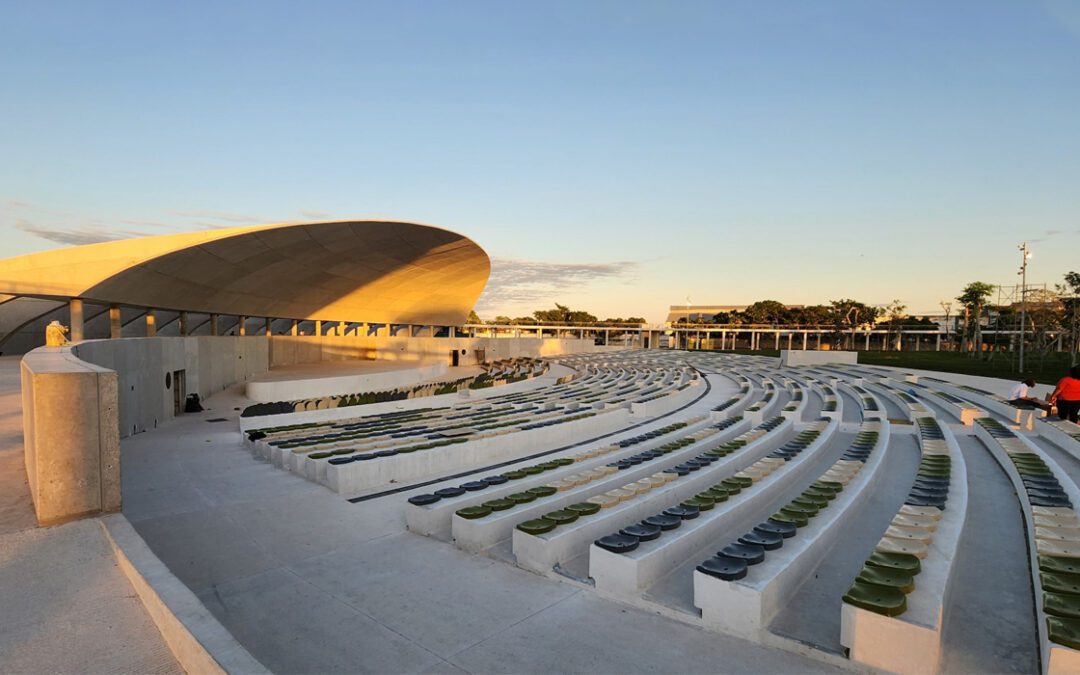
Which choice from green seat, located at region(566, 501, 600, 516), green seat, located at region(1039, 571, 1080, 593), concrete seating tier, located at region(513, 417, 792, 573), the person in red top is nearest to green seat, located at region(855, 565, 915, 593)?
green seat, located at region(1039, 571, 1080, 593)

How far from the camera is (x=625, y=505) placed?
8477 millimetres

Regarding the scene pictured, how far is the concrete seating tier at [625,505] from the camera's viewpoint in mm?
7035

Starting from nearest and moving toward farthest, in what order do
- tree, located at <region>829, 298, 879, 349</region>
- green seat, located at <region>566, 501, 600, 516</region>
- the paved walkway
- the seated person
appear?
the paved walkway
green seat, located at <region>566, 501, 600, 516</region>
the seated person
tree, located at <region>829, 298, 879, 349</region>

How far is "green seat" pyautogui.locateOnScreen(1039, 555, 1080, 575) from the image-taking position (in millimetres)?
5883

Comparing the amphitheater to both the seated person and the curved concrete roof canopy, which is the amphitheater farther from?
the curved concrete roof canopy

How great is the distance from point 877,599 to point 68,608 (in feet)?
24.3

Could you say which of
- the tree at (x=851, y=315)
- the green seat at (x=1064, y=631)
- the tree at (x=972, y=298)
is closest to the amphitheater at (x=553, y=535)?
the green seat at (x=1064, y=631)

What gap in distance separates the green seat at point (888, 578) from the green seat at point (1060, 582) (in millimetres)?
1322

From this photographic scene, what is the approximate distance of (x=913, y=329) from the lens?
105m

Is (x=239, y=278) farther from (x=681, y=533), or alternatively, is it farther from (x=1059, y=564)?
(x=1059, y=564)

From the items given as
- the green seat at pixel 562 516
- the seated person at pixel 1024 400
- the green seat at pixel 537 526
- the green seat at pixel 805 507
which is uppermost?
the seated person at pixel 1024 400

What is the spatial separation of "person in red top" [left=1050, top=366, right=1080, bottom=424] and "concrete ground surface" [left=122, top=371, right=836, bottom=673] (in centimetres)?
1647

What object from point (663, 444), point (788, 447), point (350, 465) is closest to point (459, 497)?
point (350, 465)

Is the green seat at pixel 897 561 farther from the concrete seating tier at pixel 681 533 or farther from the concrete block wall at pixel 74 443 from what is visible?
the concrete block wall at pixel 74 443
